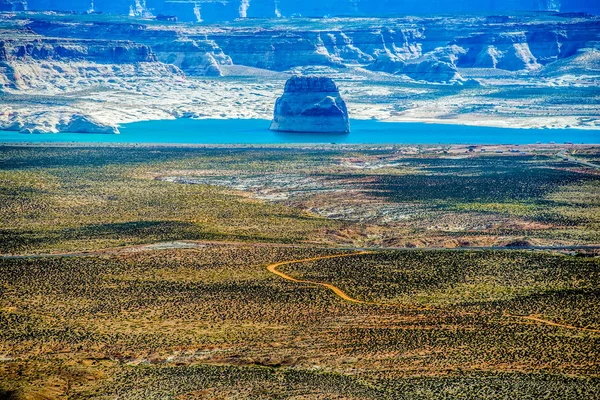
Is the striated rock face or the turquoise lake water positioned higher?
the striated rock face

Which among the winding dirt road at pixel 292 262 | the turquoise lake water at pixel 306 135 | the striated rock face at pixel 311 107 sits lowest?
the turquoise lake water at pixel 306 135

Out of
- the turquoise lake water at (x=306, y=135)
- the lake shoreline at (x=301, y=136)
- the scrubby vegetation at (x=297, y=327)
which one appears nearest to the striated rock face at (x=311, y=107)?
the lake shoreline at (x=301, y=136)

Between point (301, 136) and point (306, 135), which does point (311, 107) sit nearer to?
point (306, 135)

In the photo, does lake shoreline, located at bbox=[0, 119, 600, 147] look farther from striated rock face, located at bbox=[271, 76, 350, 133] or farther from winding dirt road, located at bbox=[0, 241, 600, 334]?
winding dirt road, located at bbox=[0, 241, 600, 334]

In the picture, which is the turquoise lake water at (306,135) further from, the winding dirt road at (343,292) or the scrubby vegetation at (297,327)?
the scrubby vegetation at (297,327)

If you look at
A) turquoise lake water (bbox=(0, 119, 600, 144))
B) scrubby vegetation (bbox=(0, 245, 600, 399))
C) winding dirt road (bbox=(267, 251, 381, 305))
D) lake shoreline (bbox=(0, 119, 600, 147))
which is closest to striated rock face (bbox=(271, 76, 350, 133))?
lake shoreline (bbox=(0, 119, 600, 147))

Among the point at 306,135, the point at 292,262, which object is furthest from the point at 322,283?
the point at 306,135
